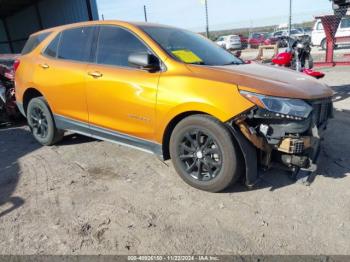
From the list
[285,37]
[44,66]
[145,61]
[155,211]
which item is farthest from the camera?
[285,37]

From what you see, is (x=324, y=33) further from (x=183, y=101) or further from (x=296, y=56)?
(x=183, y=101)

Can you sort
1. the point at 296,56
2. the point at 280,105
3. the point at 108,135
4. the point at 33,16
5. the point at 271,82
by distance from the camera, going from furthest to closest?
the point at 33,16 < the point at 296,56 < the point at 108,135 < the point at 271,82 < the point at 280,105

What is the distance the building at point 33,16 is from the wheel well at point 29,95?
28.1 ft

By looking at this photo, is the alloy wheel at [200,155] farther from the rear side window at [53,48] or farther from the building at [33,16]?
the building at [33,16]

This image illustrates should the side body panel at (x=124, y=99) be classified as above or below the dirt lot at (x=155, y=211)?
above

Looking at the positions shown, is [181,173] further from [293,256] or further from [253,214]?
[293,256]

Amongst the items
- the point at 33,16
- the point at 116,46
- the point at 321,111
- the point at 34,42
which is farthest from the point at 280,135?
the point at 33,16

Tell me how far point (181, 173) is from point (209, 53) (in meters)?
1.63

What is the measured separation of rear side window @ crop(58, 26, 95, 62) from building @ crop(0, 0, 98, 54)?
29.3 ft

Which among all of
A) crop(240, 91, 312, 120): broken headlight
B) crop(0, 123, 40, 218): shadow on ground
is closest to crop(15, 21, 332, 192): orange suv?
crop(240, 91, 312, 120): broken headlight

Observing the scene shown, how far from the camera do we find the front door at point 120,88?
4.01m

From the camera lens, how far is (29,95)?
5676 millimetres

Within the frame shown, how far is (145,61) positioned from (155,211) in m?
1.58

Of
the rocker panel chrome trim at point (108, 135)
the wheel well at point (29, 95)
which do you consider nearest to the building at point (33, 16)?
the wheel well at point (29, 95)
